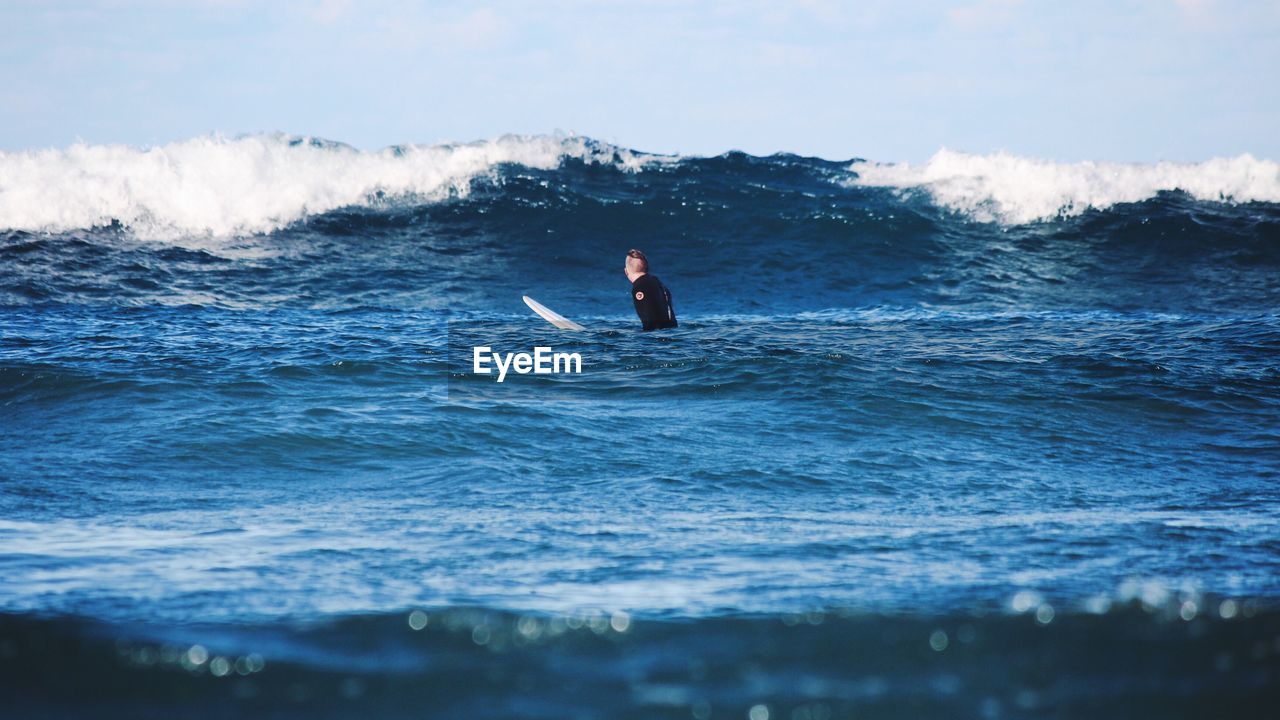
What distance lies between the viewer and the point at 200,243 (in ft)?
56.7

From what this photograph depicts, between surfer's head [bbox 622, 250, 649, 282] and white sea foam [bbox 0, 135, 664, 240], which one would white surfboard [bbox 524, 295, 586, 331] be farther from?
white sea foam [bbox 0, 135, 664, 240]

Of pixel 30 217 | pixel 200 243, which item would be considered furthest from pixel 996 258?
pixel 30 217

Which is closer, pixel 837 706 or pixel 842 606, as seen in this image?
pixel 837 706

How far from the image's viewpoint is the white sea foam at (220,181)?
1808 centimetres

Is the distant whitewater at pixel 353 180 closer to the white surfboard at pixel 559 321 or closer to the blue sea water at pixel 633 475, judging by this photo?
the blue sea water at pixel 633 475

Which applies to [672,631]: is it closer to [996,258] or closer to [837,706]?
[837,706]

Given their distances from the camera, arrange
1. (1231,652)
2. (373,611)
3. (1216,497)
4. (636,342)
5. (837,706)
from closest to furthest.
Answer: (837,706) < (1231,652) < (373,611) < (1216,497) < (636,342)

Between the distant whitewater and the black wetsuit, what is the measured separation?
9900 mm

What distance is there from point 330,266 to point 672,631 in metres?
13.8

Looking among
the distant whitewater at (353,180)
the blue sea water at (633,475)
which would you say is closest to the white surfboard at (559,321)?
the blue sea water at (633,475)

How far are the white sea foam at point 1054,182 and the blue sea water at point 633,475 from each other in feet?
7.21

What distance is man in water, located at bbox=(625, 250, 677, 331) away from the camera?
10.4 metres

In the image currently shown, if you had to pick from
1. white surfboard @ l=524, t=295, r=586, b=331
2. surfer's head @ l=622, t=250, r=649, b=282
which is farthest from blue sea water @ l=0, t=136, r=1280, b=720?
surfer's head @ l=622, t=250, r=649, b=282

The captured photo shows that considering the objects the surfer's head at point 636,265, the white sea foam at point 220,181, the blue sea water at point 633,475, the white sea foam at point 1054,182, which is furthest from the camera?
the white sea foam at point 1054,182
